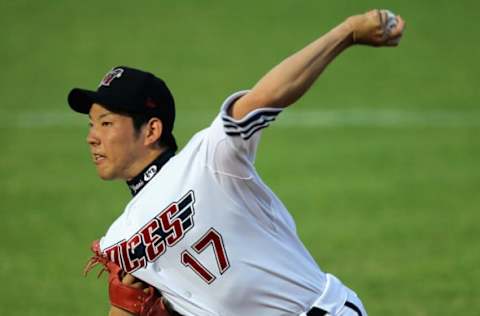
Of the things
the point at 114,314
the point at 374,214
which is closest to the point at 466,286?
the point at 374,214

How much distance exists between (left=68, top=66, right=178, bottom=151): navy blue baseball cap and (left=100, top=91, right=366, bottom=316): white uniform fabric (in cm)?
25

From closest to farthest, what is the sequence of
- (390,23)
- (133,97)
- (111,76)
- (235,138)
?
(390,23), (235,138), (133,97), (111,76)

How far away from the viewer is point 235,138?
15.3 ft

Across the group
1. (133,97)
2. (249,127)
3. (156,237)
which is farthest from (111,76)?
(249,127)

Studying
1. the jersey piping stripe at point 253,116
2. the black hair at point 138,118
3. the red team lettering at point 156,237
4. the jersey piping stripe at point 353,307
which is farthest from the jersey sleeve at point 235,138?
the jersey piping stripe at point 353,307

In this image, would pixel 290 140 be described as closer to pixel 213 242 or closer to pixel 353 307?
pixel 353 307

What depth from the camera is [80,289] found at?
33.0ft

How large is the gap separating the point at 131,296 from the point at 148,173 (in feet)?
1.95

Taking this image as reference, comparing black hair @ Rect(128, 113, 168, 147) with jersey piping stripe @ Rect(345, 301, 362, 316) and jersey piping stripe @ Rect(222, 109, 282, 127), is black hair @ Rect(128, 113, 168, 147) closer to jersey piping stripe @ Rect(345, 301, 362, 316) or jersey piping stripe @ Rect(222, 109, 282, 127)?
jersey piping stripe @ Rect(222, 109, 282, 127)

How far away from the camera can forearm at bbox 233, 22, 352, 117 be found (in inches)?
176

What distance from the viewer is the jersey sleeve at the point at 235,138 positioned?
4555 millimetres

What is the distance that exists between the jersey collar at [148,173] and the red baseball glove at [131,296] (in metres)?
0.38

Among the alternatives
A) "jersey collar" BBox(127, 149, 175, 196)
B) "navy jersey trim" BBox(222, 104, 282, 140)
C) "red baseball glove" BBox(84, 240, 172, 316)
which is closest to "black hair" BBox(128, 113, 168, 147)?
"jersey collar" BBox(127, 149, 175, 196)

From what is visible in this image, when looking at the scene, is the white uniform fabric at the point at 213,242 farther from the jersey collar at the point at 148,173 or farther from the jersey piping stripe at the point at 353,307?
the jersey piping stripe at the point at 353,307
